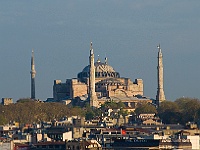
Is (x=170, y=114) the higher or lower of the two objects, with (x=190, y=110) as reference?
lower

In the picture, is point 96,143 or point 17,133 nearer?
point 96,143

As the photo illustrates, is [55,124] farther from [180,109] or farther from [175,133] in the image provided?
[180,109]

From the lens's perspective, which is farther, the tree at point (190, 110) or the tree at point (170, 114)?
the tree at point (170, 114)

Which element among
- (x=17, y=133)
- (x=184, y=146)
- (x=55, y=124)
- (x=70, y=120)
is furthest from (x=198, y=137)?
(x=70, y=120)

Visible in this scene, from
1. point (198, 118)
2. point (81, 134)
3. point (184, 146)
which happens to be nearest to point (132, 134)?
point (81, 134)

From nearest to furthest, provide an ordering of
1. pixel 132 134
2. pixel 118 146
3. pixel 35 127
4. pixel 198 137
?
pixel 118 146 → pixel 198 137 → pixel 132 134 → pixel 35 127

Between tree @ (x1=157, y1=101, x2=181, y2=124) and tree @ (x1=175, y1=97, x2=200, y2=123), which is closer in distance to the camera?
tree @ (x1=175, y1=97, x2=200, y2=123)

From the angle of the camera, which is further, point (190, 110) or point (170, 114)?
point (190, 110)

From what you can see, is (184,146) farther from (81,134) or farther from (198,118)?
(198,118)

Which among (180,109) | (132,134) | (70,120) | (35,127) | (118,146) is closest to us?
(118,146)
